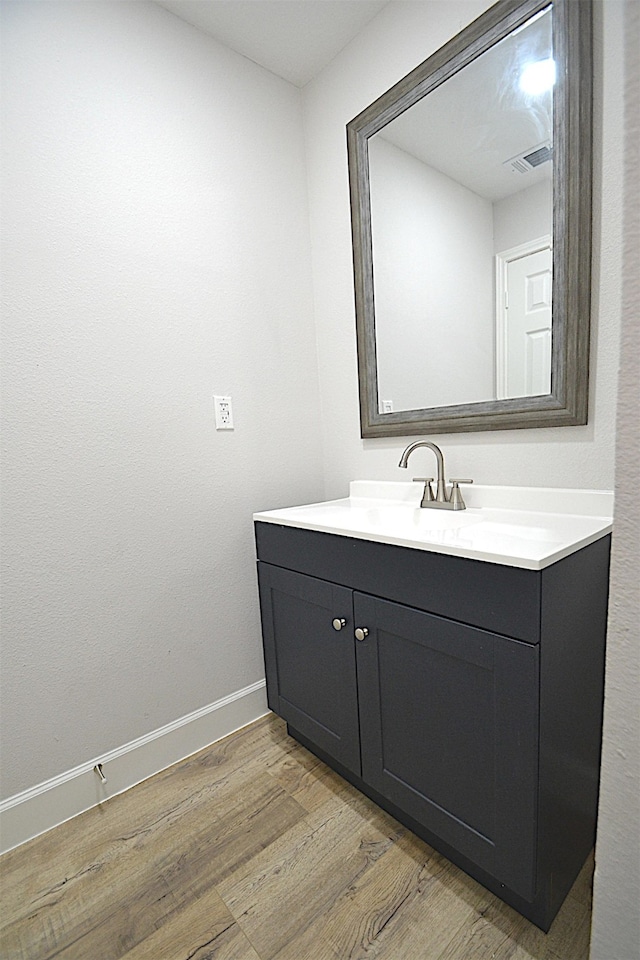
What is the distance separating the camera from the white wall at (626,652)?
1.38ft

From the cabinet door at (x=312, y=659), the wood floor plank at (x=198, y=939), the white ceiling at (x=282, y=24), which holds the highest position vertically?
the white ceiling at (x=282, y=24)

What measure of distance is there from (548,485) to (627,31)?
1.03 metres

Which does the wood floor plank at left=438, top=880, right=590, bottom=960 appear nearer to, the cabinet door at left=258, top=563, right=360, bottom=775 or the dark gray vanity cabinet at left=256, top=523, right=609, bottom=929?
the dark gray vanity cabinet at left=256, top=523, right=609, bottom=929

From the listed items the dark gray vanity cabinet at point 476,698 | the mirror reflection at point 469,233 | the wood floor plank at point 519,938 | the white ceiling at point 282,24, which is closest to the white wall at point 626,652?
the dark gray vanity cabinet at point 476,698

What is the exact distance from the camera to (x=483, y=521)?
1315mm

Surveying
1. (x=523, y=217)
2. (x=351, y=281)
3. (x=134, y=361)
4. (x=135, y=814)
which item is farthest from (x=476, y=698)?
(x=351, y=281)

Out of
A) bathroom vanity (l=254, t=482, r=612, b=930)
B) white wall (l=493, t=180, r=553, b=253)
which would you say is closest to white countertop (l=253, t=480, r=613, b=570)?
bathroom vanity (l=254, t=482, r=612, b=930)

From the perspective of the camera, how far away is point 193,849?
1235 millimetres

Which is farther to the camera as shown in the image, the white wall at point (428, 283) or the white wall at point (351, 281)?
the white wall at point (428, 283)

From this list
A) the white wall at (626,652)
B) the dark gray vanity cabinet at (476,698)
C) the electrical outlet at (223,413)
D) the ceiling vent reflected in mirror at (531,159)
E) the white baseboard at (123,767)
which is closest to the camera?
the white wall at (626,652)

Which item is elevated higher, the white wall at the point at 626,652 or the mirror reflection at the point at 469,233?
the mirror reflection at the point at 469,233

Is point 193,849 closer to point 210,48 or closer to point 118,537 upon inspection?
point 118,537

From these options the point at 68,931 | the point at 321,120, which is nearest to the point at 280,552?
the point at 68,931

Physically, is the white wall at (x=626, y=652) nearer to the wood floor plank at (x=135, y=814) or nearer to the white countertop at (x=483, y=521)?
the white countertop at (x=483, y=521)
